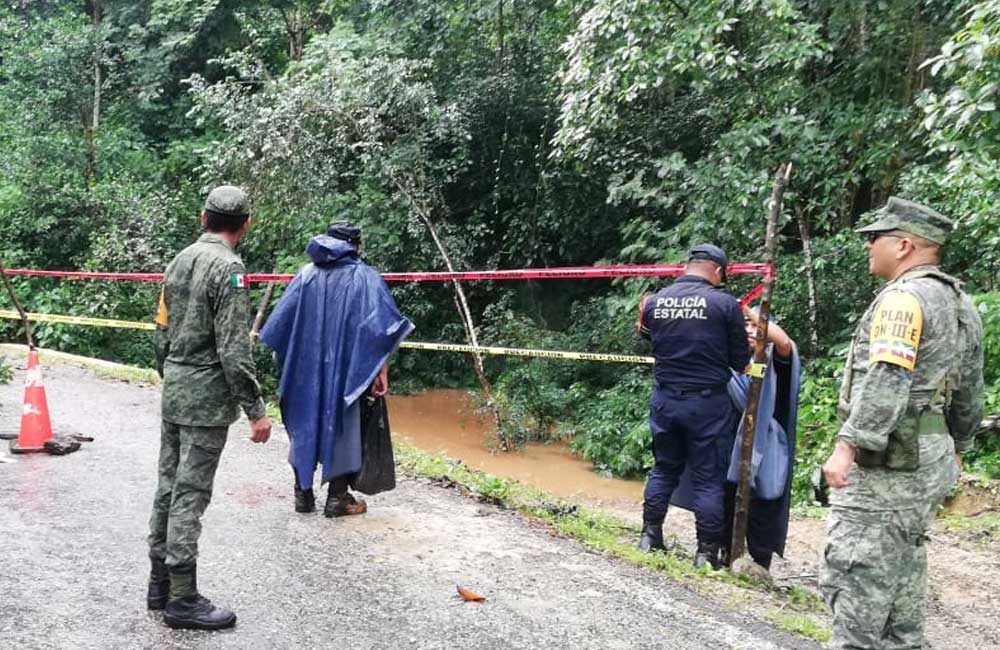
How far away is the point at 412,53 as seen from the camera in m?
14.2

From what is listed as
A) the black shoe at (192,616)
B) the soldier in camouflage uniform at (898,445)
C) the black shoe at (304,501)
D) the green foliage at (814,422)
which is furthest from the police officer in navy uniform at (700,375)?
the green foliage at (814,422)

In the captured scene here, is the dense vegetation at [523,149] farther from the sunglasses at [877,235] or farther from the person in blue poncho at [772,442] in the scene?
the sunglasses at [877,235]

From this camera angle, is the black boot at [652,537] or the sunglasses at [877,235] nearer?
the sunglasses at [877,235]

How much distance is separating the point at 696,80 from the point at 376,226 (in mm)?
6238

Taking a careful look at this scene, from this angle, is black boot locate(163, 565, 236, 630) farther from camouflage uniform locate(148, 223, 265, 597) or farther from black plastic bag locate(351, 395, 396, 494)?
black plastic bag locate(351, 395, 396, 494)

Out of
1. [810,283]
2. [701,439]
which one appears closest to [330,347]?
[701,439]

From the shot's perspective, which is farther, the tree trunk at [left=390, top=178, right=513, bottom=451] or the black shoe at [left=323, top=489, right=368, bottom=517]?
the tree trunk at [left=390, top=178, right=513, bottom=451]

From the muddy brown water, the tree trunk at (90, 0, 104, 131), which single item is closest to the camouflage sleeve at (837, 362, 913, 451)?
the muddy brown water

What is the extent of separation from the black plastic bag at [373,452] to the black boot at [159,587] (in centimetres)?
159

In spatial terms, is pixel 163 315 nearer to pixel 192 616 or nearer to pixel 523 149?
pixel 192 616

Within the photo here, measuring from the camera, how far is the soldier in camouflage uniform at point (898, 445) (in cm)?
304

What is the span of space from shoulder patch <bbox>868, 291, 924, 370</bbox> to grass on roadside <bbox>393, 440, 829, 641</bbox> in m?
1.63

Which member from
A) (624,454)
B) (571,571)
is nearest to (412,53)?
(624,454)

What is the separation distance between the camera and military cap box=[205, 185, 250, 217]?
12.7 feet
